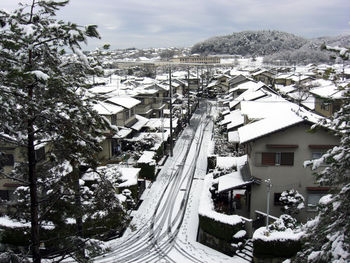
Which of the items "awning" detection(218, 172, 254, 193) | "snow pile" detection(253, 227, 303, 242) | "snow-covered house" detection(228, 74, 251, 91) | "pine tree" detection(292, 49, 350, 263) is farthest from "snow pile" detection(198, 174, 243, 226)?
"snow-covered house" detection(228, 74, 251, 91)

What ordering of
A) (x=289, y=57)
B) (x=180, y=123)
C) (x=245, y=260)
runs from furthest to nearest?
1. (x=289, y=57)
2. (x=180, y=123)
3. (x=245, y=260)

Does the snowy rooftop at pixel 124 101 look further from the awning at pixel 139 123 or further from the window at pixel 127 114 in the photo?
the awning at pixel 139 123

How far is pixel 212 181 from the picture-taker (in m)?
21.4

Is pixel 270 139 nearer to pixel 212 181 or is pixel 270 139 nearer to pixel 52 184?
pixel 212 181

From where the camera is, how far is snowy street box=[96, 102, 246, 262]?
15305mm

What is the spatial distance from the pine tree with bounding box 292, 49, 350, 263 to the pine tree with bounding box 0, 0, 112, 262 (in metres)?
5.50

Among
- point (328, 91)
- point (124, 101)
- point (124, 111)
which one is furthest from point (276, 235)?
point (124, 101)

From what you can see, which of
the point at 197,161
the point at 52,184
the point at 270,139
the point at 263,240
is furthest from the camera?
the point at 197,161

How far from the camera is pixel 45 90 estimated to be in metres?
6.68

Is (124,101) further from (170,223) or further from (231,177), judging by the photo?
(231,177)

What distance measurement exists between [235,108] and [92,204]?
32.4 meters

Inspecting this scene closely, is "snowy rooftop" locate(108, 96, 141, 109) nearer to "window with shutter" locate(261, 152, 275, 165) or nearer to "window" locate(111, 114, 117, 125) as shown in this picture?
"window" locate(111, 114, 117, 125)

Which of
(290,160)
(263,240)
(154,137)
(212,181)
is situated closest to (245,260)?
(263,240)

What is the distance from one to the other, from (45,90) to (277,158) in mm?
13478
